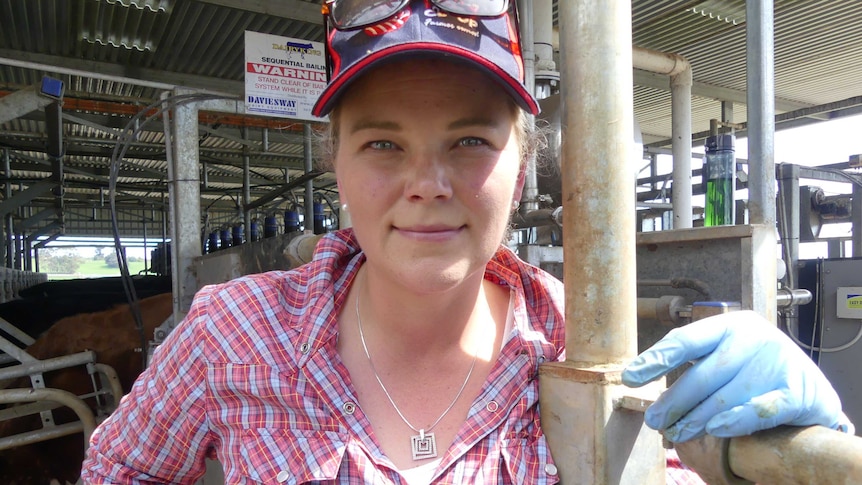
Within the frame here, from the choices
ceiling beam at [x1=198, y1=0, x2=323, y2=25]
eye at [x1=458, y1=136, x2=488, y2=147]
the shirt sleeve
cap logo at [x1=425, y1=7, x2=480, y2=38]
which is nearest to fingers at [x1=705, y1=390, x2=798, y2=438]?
eye at [x1=458, y1=136, x2=488, y2=147]

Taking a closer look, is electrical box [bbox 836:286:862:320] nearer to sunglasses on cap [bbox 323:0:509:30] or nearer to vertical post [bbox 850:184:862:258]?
vertical post [bbox 850:184:862:258]

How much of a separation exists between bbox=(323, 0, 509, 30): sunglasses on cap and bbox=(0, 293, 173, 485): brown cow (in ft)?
11.6

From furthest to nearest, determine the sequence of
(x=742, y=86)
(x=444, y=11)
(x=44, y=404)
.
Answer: (x=742, y=86) < (x=44, y=404) < (x=444, y=11)

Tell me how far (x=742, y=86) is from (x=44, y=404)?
28.5ft

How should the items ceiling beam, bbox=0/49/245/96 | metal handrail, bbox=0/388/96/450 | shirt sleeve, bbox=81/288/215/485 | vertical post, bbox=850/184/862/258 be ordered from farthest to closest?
ceiling beam, bbox=0/49/245/96 < vertical post, bbox=850/184/862/258 < metal handrail, bbox=0/388/96/450 < shirt sleeve, bbox=81/288/215/485

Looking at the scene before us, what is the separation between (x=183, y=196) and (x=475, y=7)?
293cm

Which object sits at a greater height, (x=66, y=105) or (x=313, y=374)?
(x=66, y=105)

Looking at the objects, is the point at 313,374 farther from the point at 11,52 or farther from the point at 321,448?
the point at 11,52

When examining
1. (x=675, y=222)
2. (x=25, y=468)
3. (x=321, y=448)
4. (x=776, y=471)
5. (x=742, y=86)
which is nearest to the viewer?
(x=776, y=471)

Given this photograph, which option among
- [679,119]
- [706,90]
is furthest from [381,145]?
[706,90]

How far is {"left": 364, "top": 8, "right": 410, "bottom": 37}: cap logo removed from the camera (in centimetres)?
95

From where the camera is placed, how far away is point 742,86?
25.9ft

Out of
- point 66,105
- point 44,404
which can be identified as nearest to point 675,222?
point 44,404

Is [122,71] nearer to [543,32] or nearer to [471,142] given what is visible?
[543,32]
